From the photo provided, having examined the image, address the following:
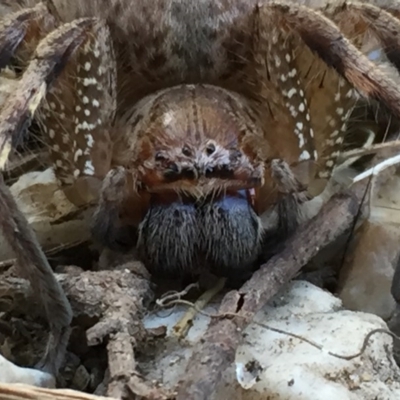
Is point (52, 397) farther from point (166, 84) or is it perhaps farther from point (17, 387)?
point (166, 84)

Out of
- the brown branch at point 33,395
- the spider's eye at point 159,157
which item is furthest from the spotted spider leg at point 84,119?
the brown branch at point 33,395

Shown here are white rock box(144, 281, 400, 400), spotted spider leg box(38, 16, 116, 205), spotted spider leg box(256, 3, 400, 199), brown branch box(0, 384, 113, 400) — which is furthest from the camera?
spotted spider leg box(38, 16, 116, 205)

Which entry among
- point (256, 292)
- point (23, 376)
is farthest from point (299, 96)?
point (23, 376)

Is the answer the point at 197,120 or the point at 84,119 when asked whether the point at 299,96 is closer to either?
the point at 197,120

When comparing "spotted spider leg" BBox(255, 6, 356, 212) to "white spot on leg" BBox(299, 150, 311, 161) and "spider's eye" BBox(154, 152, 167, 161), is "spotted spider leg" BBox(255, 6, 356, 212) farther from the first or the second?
"spider's eye" BBox(154, 152, 167, 161)

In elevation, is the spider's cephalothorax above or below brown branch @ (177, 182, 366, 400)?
above

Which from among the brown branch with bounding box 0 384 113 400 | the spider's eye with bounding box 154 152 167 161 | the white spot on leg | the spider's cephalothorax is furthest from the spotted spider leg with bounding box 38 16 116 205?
the brown branch with bounding box 0 384 113 400
